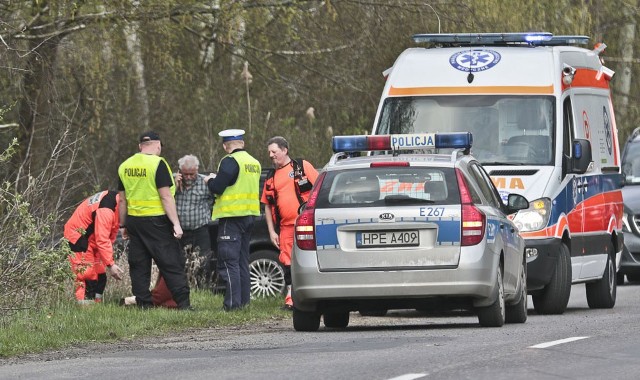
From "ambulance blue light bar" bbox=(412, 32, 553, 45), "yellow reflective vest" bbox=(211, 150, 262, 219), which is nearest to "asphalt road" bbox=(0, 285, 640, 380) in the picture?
"yellow reflective vest" bbox=(211, 150, 262, 219)

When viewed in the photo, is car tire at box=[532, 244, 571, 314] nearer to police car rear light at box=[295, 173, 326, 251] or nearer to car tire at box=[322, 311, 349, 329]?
car tire at box=[322, 311, 349, 329]

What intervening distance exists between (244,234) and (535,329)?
380 centimetres

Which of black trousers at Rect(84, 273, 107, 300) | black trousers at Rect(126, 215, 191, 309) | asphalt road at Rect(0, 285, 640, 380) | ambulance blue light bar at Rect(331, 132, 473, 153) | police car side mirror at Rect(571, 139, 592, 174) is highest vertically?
ambulance blue light bar at Rect(331, 132, 473, 153)

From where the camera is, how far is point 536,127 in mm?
16406

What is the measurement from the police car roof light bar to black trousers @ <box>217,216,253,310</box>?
302 centimetres

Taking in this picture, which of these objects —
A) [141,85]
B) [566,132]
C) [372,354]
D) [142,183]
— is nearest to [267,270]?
[142,183]

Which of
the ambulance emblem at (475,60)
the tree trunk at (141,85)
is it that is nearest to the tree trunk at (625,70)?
the tree trunk at (141,85)

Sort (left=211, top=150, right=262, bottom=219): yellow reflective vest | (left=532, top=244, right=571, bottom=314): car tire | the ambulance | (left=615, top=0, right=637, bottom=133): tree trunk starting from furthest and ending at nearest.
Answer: (left=615, top=0, right=637, bottom=133): tree trunk → (left=211, top=150, right=262, bottom=219): yellow reflective vest → (left=532, top=244, right=571, bottom=314): car tire → the ambulance

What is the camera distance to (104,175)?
25609mm

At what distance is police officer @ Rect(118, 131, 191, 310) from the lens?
15711 mm

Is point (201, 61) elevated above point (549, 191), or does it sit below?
above

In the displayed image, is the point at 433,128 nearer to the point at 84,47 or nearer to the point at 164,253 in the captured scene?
the point at 164,253

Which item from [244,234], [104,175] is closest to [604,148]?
[244,234]

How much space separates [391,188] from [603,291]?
16.3ft
